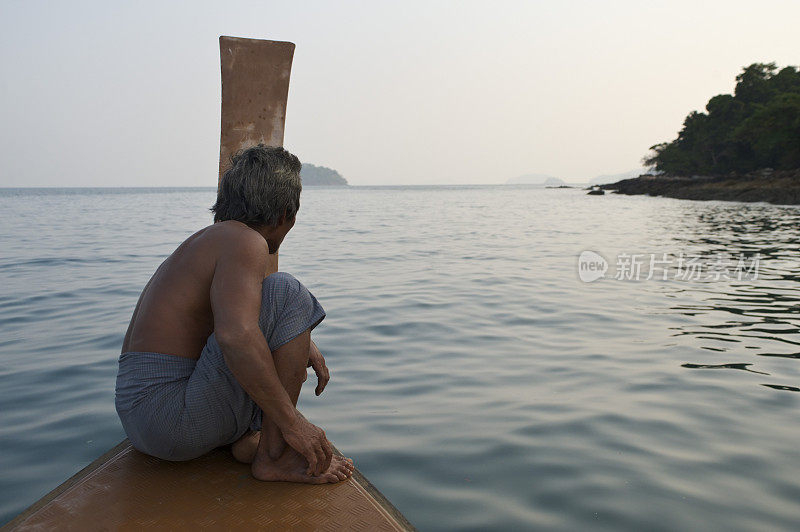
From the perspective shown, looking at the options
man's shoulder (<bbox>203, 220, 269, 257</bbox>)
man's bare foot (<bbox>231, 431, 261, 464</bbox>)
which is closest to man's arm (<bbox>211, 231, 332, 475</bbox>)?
man's shoulder (<bbox>203, 220, 269, 257</bbox>)

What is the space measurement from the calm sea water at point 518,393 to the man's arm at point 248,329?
3.11ft

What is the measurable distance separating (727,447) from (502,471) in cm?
140

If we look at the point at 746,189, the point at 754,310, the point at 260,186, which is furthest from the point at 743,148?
the point at 260,186

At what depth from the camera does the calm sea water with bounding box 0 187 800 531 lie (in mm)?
3029

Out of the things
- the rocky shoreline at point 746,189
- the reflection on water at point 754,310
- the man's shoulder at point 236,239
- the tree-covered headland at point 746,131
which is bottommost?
the reflection on water at point 754,310

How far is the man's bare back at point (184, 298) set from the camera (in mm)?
2383

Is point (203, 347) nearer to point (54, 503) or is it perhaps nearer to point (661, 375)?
point (54, 503)

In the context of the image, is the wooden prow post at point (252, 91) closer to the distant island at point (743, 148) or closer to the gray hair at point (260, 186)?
the gray hair at point (260, 186)

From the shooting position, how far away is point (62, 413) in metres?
4.22

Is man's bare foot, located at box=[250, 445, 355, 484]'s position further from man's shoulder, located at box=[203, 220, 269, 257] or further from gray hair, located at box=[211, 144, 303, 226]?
gray hair, located at box=[211, 144, 303, 226]

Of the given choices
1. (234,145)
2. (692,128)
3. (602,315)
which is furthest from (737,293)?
(692,128)

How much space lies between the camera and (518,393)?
451cm

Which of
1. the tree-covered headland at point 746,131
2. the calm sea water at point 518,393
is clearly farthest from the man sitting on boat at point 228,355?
the tree-covered headland at point 746,131

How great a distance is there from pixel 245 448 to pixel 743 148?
217ft
